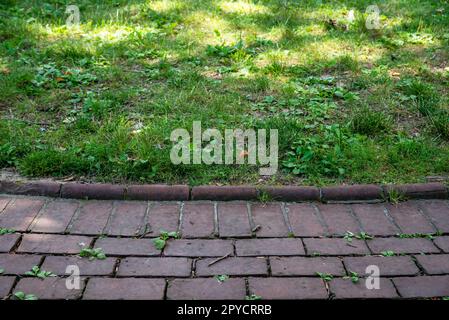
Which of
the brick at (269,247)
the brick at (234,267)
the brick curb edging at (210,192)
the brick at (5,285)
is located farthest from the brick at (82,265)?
the brick at (269,247)

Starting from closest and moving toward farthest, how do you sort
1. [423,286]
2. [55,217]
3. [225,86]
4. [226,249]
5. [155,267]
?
[423,286] → [155,267] → [226,249] → [55,217] → [225,86]

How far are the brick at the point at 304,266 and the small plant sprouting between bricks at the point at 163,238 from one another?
22.4 inches

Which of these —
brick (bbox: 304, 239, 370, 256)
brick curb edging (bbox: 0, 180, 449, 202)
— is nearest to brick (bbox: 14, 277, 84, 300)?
brick curb edging (bbox: 0, 180, 449, 202)

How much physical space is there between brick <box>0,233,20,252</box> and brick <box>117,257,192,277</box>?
2.04ft

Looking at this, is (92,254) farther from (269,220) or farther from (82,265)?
(269,220)

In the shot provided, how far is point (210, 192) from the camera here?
339 cm

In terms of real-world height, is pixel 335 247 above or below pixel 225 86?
below

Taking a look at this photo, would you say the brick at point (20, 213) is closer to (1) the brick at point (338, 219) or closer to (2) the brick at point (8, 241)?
(2) the brick at point (8, 241)

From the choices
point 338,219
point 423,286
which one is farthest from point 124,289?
point 423,286

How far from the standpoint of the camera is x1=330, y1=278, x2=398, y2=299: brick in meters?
2.67

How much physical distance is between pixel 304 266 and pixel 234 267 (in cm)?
36

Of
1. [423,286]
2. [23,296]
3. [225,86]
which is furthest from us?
[225,86]

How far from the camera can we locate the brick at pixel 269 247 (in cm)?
297

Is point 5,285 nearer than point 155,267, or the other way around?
point 5,285
